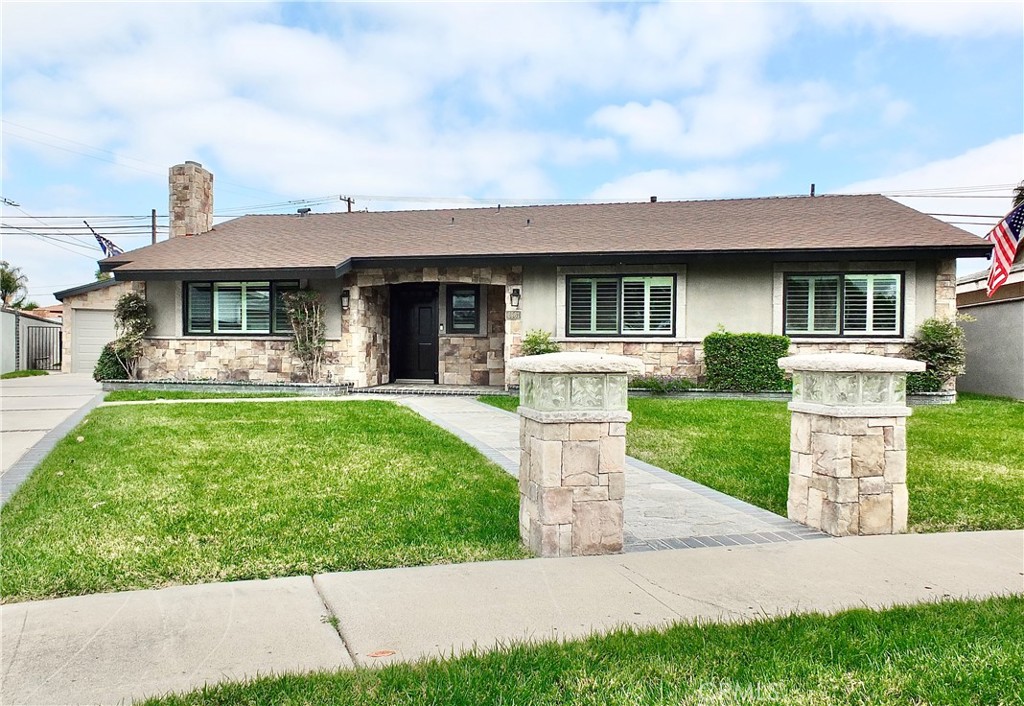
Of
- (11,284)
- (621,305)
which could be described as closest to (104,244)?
(11,284)

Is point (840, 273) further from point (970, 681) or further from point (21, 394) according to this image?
point (21, 394)

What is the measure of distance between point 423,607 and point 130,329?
13.6 metres

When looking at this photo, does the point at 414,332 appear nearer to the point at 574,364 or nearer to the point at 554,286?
the point at 554,286

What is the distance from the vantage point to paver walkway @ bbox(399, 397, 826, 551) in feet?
14.2

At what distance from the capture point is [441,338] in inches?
595

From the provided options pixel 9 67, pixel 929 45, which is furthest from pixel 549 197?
pixel 9 67

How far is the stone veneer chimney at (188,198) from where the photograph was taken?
16.6 metres

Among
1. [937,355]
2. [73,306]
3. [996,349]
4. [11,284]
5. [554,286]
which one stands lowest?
[937,355]

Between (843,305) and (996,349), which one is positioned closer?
(843,305)

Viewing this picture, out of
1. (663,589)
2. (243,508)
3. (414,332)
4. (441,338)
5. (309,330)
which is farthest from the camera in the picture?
(414,332)

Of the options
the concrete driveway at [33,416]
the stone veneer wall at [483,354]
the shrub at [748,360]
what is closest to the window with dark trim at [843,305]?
the shrub at [748,360]

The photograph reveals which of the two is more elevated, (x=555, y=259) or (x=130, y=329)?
(x=555, y=259)

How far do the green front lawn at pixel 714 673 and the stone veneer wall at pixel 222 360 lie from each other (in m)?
12.1

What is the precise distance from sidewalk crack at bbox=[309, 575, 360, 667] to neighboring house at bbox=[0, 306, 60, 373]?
21.3 m
